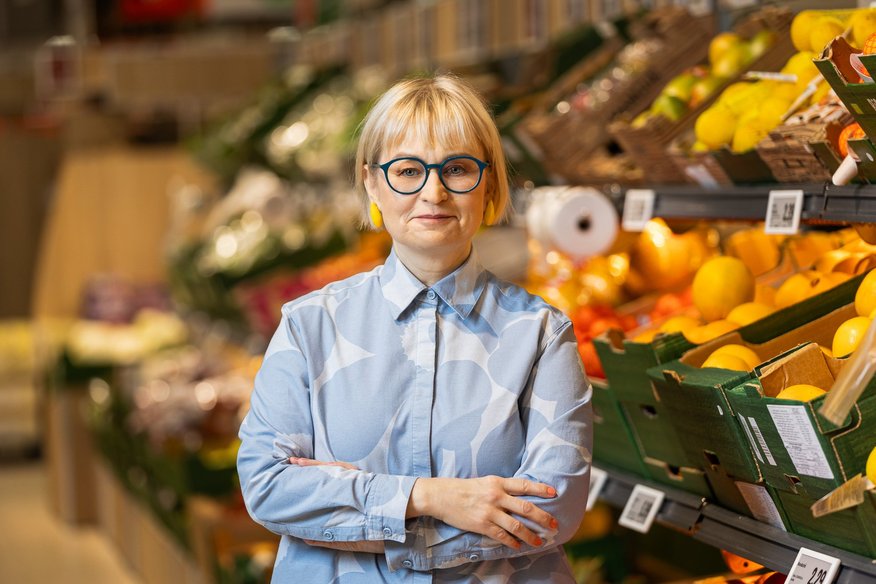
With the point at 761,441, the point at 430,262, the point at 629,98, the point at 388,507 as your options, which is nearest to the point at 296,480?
the point at 388,507

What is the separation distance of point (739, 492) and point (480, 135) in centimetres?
75

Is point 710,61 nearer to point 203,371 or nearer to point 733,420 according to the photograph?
point 733,420

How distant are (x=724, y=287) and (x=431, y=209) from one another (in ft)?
2.86

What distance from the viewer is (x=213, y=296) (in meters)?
5.27

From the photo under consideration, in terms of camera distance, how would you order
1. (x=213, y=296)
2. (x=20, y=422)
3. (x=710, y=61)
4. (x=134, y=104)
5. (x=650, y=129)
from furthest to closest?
(x=20, y=422) < (x=134, y=104) < (x=213, y=296) < (x=710, y=61) < (x=650, y=129)

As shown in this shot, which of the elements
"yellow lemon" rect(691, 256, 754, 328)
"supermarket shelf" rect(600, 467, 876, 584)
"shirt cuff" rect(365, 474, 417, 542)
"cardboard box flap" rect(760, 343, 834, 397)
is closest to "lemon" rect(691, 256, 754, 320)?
"yellow lemon" rect(691, 256, 754, 328)

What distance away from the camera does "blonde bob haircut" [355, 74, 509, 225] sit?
176 cm

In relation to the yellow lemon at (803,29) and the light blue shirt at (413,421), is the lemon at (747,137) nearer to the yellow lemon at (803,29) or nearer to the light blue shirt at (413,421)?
the yellow lemon at (803,29)

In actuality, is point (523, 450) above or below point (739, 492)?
above

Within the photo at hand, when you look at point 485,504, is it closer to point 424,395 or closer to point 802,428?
point 424,395

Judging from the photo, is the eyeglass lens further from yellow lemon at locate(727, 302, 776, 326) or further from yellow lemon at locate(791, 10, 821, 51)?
yellow lemon at locate(791, 10, 821, 51)

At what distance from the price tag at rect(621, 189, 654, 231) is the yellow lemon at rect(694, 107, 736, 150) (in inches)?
6.5

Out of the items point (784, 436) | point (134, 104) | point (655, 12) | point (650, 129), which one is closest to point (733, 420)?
point (784, 436)

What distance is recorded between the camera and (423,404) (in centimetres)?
179
